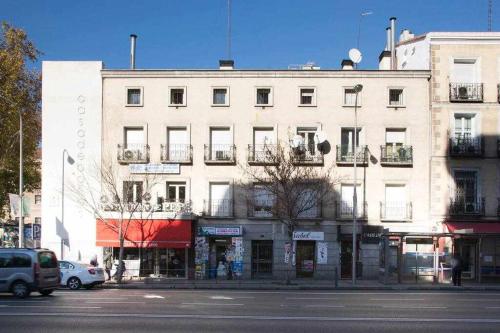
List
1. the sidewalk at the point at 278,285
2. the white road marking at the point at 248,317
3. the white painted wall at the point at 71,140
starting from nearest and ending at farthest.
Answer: the white road marking at the point at 248,317, the sidewalk at the point at 278,285, the white painted wall at the point at 71,140

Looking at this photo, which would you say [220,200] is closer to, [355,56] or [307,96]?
[307,96]

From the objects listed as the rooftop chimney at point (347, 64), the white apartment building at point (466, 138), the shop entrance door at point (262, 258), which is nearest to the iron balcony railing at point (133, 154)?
the shop entrance door at point (262, 258)

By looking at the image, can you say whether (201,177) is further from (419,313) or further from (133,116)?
(419,313)

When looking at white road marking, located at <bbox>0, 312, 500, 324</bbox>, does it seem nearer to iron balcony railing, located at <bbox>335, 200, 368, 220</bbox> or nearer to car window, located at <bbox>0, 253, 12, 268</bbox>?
car window, located at <bbox>0, 253, 12, 268</bbox>

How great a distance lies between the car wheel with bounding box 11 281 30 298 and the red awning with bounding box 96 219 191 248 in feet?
35.5

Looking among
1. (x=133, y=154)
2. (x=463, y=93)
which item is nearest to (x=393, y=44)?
(x=463, y=93)

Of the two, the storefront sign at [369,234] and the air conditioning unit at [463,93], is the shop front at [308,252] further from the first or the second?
the air conditioning unit at [463,93]

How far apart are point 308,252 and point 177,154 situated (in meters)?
9.19

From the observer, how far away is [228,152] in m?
34.3

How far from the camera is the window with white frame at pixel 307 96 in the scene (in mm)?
34531

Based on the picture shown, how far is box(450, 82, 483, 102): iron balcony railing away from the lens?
110ft

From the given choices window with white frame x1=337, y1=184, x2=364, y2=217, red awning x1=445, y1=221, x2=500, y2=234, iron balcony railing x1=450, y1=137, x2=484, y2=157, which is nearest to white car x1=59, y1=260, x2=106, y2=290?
window with white frame x1=337, y1=184, x2=364, y2=217

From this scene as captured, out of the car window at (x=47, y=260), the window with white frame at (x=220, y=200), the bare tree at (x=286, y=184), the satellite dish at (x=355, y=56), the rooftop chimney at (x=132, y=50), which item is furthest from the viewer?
the rooftop chimney at (x=132, y=50)

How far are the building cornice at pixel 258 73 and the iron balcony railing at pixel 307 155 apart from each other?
13.8 feet
